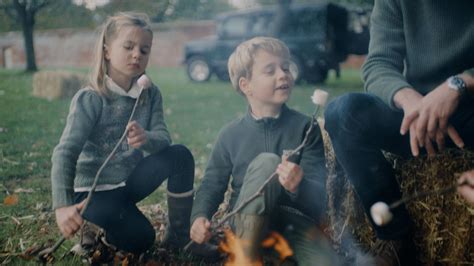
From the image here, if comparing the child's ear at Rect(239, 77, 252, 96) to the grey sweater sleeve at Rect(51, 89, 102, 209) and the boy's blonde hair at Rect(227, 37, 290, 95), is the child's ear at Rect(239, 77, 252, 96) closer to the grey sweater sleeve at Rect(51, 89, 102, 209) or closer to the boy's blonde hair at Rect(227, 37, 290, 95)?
the boy's blonde hair at Rect(227, 37, 290, 95)

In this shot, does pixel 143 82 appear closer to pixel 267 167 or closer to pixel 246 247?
pixel 267 167

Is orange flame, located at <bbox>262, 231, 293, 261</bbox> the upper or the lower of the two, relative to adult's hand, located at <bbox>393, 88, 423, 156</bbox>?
lower

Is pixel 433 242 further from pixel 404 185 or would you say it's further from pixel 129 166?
pixel 129 166

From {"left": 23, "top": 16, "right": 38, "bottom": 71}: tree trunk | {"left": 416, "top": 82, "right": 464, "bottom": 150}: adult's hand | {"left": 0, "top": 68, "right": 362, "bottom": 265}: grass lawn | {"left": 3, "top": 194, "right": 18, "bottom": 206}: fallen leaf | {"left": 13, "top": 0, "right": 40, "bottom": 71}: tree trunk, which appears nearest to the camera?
{"left": 416, "top": 82, "right": 464, "bottom": 150}: adult's hand

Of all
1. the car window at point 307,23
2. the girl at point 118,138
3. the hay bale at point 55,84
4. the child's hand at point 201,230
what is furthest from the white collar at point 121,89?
the car window at point 307,23

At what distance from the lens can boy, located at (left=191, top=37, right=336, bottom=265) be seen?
1524 millimetres

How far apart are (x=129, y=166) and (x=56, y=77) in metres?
2.62

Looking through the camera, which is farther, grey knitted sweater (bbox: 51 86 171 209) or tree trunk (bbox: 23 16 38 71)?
tree trunk (bbox: 23 16 38 71)

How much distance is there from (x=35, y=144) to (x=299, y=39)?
162 inches

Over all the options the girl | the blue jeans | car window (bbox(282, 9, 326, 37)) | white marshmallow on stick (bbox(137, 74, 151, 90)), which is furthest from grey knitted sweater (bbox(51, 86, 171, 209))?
car window (bbox(282, 9, 326, 37))

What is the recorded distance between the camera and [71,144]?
1651 mm

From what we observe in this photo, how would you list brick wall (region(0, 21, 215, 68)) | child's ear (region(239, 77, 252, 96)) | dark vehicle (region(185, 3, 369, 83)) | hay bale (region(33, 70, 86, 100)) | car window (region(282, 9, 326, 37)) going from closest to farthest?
child's ear (region(239, 77, 252, 96))
brick wall (region(0, 21, 215, 68))
hay bale (region(33, 70, 86, 100))
dark vehicle (region(185, 3, 369, 83))
car window (region(282, 9, 326, 37))

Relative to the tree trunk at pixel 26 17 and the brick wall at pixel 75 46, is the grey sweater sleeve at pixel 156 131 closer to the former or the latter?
the brick wall at pixel 75 46

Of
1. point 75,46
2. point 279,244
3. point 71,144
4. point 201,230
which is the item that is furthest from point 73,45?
point 279,244
